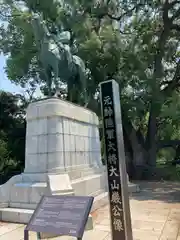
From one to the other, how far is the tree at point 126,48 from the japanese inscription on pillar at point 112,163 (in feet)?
27.9

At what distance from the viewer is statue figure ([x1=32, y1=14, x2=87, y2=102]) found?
7.70 m

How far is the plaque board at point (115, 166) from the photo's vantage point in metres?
3.50

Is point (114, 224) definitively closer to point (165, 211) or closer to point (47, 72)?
point (165, 211)

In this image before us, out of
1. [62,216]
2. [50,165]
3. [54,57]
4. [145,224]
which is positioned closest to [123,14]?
[54,57]

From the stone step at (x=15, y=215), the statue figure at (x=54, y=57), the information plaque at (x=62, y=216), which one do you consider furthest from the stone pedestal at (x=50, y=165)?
the information plaque at (x=62, y=216)

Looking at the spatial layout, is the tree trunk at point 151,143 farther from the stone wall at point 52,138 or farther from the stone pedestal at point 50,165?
the stone wall at point 52,138

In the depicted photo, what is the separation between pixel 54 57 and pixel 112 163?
497 centimetres

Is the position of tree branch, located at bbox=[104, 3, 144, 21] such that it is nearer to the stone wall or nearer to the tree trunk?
the tree trunk

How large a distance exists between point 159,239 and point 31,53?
1139 centimetres

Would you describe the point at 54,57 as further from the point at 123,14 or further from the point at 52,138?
the point at 123,14

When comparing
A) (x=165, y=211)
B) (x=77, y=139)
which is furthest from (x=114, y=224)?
(x=77, y=139)

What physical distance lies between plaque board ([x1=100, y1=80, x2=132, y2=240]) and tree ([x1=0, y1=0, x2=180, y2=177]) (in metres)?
8.50

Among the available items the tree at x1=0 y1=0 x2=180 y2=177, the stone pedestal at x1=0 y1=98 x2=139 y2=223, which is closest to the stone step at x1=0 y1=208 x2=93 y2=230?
the stone pedestal at x1=0 y1=98 x2=139 y2=223

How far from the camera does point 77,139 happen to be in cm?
767
